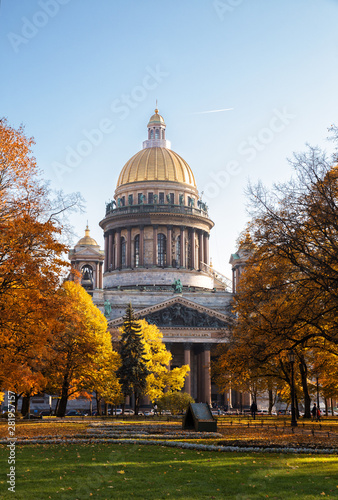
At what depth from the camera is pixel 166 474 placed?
1708cm

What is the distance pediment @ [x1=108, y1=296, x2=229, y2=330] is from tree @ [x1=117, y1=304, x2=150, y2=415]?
24327 millimetres

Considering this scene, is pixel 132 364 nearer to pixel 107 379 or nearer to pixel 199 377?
pixel 107 379

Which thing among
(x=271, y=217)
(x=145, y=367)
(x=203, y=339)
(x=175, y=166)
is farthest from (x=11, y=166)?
(x=175, y=166)

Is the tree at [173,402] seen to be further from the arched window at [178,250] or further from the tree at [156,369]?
the arched window at [178,250]

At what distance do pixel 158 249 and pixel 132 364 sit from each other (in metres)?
49.7

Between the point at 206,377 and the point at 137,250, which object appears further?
the point at 137,250

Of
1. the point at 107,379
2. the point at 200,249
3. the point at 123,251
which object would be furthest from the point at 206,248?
the point at 107,379

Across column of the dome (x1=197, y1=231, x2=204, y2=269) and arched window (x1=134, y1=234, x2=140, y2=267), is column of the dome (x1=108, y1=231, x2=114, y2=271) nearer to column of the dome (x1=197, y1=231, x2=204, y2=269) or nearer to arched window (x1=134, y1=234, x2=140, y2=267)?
arched window (x1=134, y1=234, x2=140, y2=267)

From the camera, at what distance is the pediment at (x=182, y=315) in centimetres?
9019

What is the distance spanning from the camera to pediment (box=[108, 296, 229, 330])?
90188 mm

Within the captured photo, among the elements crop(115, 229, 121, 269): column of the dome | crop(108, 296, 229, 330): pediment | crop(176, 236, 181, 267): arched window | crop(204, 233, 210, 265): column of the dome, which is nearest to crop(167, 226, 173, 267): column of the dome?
crop(176, 236, 181, 267): arched window

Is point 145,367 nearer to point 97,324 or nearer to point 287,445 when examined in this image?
point 97,324

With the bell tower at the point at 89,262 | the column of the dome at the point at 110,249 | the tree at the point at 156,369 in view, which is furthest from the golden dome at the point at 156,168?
the tree at the point at 156,369

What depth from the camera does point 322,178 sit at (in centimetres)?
2830
